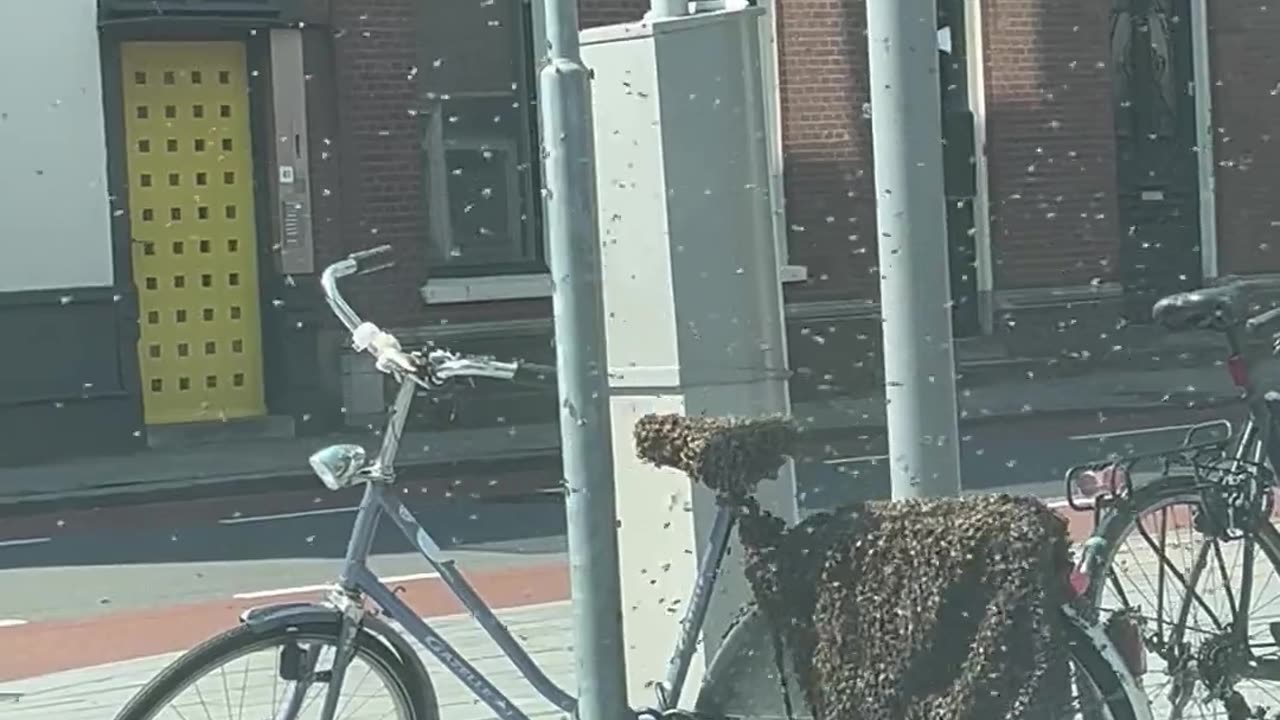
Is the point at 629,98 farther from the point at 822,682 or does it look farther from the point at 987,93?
the point at 987,93

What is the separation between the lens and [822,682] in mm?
3129

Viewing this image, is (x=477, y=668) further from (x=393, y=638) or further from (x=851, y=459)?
(x=851, y=459)

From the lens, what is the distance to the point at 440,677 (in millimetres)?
5172

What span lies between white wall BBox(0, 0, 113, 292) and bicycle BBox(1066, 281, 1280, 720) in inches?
395

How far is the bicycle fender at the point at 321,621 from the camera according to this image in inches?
129

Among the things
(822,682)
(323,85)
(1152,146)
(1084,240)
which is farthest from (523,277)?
(822,682)

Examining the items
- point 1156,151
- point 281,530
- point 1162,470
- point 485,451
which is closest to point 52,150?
point 485,451

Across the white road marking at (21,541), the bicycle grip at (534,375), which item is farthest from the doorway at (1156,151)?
the bicycle grip at (534,375)

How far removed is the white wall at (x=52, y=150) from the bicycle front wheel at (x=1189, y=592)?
10144 mm

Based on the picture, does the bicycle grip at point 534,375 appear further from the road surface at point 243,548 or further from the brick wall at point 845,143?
the brick wall at point 845,143

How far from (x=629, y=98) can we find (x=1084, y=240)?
1325 cm

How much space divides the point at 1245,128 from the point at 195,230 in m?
9.35

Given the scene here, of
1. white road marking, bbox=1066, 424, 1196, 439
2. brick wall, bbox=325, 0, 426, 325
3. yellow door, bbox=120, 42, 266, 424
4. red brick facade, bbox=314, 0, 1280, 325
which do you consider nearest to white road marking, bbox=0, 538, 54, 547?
yellow door, bbox=120, 42, 266, 424

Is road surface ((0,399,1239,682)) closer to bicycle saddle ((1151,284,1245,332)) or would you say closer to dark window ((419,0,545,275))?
bicycle saddle ((1151,284,1245,332))
